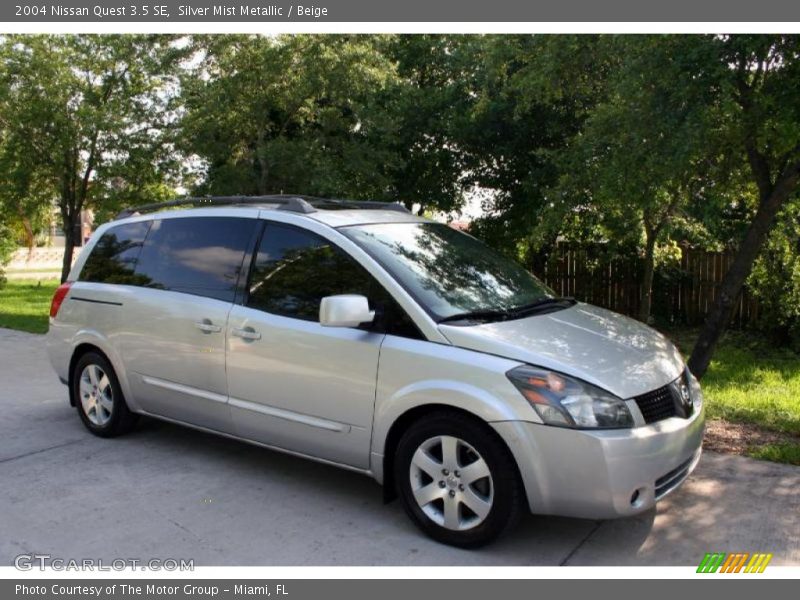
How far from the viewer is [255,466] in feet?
17.2

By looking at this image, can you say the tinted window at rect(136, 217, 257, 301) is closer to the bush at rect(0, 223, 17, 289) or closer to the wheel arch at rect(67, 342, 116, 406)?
the wheel arch at rect(67, 342, 116, 406)

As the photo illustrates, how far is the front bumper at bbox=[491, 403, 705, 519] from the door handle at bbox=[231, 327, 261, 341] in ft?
5.60

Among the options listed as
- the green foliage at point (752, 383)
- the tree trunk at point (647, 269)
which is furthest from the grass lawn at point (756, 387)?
the tree trunk at point (647, 269)

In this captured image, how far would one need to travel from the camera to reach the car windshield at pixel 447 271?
14.2 ft

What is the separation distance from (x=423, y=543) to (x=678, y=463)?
4.65 feet

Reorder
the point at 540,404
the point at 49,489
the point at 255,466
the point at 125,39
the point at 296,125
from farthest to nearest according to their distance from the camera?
1. the point at 125,39
2. the point at 296,125
3. the point at 255,466
4. the point at 49,489
5. the point at 540,404

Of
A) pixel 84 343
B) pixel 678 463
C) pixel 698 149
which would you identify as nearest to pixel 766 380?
pixel 698 149

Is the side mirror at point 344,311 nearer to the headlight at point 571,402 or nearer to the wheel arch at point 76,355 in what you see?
the headlight at point 571,402

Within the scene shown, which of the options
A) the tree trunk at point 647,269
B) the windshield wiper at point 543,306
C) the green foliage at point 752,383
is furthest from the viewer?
the tree trunk at point 647,269

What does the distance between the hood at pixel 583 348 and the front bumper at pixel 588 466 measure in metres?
0.27

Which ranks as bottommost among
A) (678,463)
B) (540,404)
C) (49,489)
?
(49,489)

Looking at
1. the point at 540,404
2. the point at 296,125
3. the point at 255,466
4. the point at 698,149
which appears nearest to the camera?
the point at 540,404

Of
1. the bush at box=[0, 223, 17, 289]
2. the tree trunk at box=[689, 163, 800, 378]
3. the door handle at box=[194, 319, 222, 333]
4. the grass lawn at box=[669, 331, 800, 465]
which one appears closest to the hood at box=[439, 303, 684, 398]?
the door handle at box=[194, 319, 222, 333]

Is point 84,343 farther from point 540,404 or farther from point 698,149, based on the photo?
point 698,149
